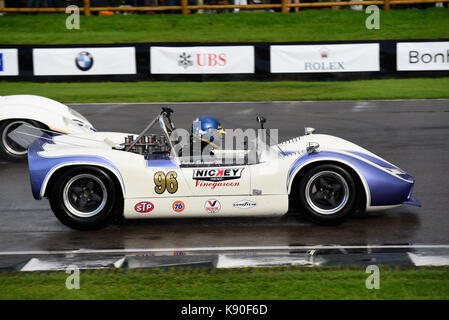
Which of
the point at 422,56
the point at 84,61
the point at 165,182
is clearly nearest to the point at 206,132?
Result: the point at 165,182

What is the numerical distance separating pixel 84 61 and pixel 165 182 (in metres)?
13.6

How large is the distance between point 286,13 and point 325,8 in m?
1.58

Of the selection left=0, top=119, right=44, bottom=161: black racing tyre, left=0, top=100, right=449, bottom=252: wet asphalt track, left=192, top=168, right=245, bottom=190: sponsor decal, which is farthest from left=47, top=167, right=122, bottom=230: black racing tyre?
left=0, top=119, right=44, bottom=161: black racing tyre

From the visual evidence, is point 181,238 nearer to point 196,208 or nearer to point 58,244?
point 196,208

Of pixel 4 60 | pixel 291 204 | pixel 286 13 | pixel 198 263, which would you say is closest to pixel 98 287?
pixel 198 263

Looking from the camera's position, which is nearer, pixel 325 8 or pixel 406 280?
pixel 406 280

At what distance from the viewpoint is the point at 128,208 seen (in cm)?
770

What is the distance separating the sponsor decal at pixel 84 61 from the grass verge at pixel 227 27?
422 cm

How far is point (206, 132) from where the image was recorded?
8.48 m

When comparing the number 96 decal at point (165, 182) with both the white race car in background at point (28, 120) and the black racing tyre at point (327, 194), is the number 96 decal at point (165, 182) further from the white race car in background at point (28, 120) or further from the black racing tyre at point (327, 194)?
the white race car in background at point (28, 120)

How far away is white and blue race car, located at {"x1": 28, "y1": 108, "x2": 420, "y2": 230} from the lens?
761cm

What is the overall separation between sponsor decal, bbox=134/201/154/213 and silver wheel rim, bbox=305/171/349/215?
5.58 ft

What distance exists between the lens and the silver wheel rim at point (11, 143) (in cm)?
1163

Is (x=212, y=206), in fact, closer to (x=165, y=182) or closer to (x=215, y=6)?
(x=165, y=182)
